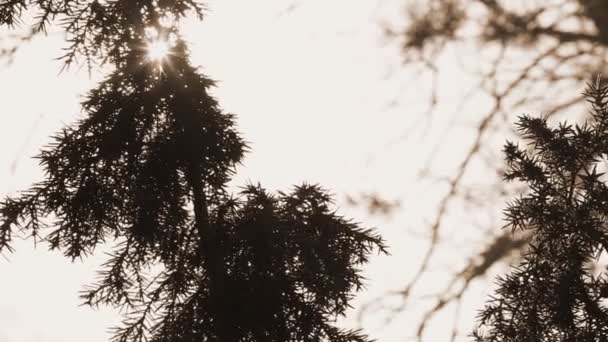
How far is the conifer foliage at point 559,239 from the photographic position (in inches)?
58.1

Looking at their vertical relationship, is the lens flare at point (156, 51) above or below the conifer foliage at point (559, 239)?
above

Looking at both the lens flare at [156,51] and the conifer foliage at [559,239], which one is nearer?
the conifer foliage at [559,239]

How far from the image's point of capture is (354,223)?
2031 mm

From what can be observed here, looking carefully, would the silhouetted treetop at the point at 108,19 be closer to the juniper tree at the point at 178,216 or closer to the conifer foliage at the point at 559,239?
the juniper tree at the point at 178,216

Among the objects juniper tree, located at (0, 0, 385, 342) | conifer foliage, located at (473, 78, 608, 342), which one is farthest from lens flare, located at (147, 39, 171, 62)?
conifer foliage, located at (473, 78, 608, 342)

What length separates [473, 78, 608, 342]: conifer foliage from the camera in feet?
4.84

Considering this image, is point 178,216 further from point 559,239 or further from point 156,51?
point 559,239

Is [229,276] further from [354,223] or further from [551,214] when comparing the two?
[551,214]

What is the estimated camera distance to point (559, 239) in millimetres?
1532

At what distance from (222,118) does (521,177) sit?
47.6 inches

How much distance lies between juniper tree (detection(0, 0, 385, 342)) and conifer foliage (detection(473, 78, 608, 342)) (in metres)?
0.61

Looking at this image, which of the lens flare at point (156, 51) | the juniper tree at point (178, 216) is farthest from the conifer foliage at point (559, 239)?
the lens flare at point (156, 51)

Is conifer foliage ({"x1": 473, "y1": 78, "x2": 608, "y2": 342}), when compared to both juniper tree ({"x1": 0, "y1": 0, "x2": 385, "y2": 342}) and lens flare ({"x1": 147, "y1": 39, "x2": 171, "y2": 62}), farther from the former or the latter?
lens flare ({"x1": 147, "y1": 39, "x2": 171, "y2": 62})

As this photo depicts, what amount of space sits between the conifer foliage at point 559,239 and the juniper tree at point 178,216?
610 millimetres
